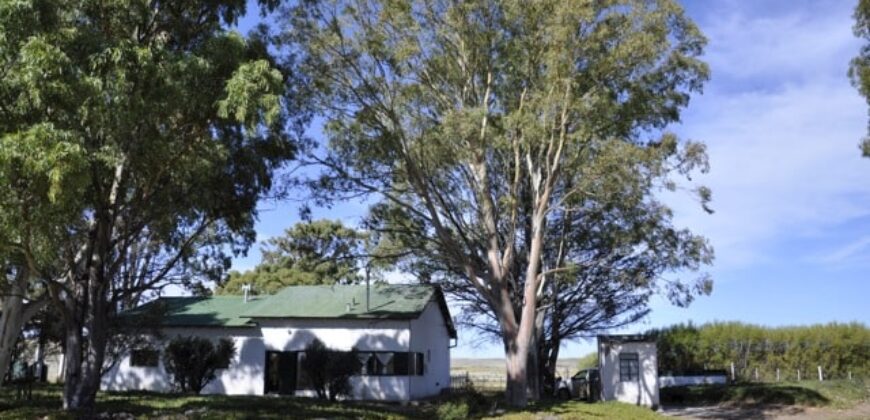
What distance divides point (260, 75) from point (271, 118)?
37.5 inches

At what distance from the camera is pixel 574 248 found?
2989 centimetres

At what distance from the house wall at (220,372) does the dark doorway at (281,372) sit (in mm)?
387

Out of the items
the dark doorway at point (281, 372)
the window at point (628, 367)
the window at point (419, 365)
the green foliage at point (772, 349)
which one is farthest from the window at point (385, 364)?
the green foliage at point (772, 349)

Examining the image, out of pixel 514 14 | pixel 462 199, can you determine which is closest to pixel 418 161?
pixel 462 199

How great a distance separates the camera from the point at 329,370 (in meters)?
26.5

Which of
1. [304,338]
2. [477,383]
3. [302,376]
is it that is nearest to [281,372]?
[304,338]

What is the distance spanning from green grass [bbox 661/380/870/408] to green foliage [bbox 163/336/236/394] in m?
19.0

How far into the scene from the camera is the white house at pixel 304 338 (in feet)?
94.2

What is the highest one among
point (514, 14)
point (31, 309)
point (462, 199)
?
point (514, 14)

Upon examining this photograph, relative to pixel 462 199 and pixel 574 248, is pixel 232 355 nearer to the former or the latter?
pixel 462 199

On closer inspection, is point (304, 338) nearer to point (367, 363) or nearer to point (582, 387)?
point (367, 363)

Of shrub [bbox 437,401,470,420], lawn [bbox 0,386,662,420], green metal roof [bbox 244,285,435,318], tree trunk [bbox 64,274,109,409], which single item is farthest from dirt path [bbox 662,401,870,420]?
tree trunk [bbox 64,274,109,409]

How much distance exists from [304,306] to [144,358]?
271 inches

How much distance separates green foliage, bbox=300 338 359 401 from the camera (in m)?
26.6
